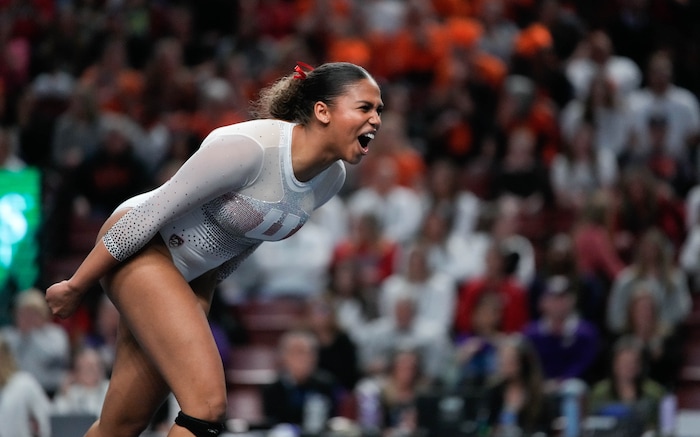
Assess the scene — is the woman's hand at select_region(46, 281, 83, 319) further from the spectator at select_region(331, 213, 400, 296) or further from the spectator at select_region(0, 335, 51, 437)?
the spectator at select_region(331, 213, 400, 296)

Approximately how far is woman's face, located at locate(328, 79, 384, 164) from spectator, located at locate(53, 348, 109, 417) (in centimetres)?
432

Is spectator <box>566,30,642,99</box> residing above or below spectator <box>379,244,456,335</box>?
above

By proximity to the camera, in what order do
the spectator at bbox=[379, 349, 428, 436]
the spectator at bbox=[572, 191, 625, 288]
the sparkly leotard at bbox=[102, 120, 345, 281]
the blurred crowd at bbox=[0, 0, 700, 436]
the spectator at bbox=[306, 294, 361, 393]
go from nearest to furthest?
1. the sparkly leotard at bbox=[102, 120, 345, 281]
2. the spectator at bbox=[379, 349, 428, 436]
3. the blurred crowd at bbox=[0, 0, 700, 436]
4. the spectator at bbox=[306, 294, 361, 393]
5. the spectator at bbox=[572, 191, 625, 288]

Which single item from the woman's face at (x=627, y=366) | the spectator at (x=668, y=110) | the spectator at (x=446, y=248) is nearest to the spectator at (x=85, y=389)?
the spectator at (x=446, y=248)

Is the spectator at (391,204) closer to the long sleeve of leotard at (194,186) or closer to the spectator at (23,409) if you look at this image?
the spectator at (23,409)

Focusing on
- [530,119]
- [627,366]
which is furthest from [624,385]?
[530,119]

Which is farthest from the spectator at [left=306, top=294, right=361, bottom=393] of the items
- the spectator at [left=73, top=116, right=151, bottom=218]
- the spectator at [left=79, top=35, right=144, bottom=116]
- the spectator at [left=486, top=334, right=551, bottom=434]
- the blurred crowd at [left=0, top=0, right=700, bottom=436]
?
the spectator at [left=79, top=35, right=144, bottom=116]

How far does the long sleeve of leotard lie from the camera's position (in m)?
4.12

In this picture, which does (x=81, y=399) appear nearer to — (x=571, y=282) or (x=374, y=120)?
(x=571, y=282)

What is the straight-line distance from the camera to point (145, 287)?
4.26m

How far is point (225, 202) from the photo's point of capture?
14.2 ft

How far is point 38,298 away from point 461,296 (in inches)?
130

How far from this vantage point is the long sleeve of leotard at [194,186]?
4.12 meters

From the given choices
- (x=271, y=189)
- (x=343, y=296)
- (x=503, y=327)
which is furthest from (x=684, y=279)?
(x=271, y=189)
